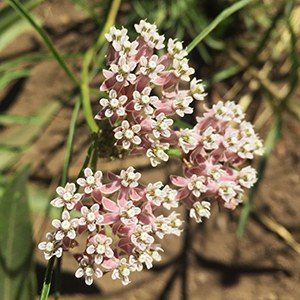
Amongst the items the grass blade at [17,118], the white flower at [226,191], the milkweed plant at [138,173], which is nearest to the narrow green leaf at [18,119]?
the grass blade at [17,118]

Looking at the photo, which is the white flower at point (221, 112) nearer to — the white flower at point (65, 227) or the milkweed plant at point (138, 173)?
the milkweed plant at point (138, 173)

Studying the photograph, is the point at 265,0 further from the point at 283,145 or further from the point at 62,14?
the point at 62,14

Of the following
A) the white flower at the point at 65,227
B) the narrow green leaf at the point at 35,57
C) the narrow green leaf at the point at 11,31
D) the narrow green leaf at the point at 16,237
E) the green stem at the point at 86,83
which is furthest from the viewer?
the narrow green leaf at the point at 11,31

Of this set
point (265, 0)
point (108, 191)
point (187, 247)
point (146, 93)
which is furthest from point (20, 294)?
point (265, 0)

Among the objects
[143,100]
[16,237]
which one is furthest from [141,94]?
[16,237]

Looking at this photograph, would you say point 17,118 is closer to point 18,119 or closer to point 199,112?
point 18,119
